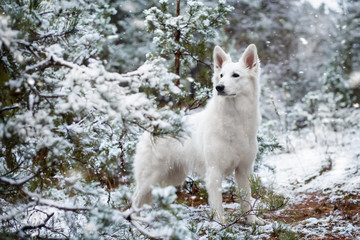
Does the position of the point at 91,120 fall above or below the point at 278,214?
above

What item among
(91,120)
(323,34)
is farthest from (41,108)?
(323,34)

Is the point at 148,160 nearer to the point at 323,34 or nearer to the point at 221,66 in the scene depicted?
the point at 221,66

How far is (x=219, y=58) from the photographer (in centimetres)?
364

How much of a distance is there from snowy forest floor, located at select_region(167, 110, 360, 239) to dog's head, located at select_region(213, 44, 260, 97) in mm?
1104

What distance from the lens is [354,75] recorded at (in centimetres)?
930

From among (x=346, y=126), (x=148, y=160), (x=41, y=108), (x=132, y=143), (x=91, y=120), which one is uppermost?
(x=346, y=126)

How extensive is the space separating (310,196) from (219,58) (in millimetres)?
2428

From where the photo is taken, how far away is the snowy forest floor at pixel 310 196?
2.84 metres

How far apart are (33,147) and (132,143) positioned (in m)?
2.16

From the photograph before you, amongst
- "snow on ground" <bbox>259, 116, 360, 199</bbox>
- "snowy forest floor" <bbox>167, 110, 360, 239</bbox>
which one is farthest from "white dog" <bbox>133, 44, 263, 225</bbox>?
"snow on ground" <bbox>259, 116, 360, 199</bbox>

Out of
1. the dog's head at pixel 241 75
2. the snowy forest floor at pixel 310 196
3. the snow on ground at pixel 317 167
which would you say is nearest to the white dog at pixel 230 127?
the dog's head at pixel 241 75

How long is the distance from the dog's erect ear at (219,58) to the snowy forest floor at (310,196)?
1541mm

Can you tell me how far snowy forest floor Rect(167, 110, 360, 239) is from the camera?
284cm

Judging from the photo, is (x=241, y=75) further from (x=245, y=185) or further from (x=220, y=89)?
(x=245, y=185)
